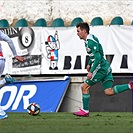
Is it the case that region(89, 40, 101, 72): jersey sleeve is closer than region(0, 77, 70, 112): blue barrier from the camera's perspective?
Yes

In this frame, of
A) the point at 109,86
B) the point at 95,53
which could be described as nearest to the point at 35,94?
the point at 109,86

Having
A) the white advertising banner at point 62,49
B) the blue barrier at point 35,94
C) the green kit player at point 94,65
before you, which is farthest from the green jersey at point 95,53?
the white advertising banner at point 62,49

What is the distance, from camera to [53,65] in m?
16.5

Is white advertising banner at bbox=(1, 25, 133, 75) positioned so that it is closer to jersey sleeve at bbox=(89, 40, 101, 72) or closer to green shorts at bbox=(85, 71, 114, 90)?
green shorts at bbox=(85, 71, 114, 90)

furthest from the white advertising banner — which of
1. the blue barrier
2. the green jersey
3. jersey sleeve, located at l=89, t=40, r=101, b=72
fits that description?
jersey sleeve, located at l=89, t=40, r=101, b=72

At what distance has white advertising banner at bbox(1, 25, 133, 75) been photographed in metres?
16.1

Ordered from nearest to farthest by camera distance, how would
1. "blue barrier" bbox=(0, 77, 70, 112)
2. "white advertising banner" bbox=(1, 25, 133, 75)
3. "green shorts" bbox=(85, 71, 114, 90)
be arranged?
"green shorts" bbox=(85, 71, 114, 90), "blue barrier" bbox=(0, 77, 70, 112), "white advertising banner" bbox=(1, 25, 133, 75)

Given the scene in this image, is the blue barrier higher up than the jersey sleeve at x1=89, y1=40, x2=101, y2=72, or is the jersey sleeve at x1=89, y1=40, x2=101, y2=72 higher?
the jersey sleeve at x1=89, y1=40, x2=101, y2=72

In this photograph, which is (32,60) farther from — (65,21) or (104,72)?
Result: (104,72)

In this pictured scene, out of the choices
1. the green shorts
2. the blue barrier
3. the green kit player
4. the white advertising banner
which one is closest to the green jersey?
the green kit player

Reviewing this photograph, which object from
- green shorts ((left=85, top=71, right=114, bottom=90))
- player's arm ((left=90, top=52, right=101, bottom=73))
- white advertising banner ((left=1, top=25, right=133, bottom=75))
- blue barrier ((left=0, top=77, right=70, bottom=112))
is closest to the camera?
player's arm ((left=90, top=52, right=101, bottom=73))

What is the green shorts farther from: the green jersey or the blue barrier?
→ the blue barrier

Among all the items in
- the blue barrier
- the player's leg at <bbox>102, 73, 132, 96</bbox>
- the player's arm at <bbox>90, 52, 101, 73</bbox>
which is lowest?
the blue barrier

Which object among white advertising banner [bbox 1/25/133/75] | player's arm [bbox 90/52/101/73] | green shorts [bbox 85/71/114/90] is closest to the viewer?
player's arm [bbox 90/52/101/73]
